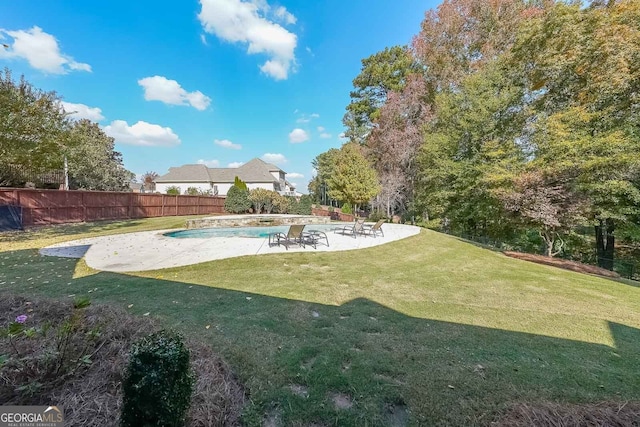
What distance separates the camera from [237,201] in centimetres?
2356

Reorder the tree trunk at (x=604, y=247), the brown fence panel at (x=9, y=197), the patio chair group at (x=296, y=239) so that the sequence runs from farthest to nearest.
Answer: the tree trunk at (x=604, y=247), the brown fence panel at (x=9, y=197), the patio chair group at (x=296, y=239)

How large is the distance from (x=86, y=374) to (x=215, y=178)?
42.4 metres

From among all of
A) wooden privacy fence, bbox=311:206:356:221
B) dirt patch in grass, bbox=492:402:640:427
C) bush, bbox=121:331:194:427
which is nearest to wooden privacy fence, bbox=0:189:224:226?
wooden privacy fence, bbox=311:206:356:221

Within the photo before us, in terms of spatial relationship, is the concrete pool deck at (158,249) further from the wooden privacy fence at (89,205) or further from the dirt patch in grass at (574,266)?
the wooden privacy fence at (89,205)

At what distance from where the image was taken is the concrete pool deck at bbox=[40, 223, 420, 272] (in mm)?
6582

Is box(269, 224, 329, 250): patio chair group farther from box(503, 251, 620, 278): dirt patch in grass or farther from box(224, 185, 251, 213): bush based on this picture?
box(224, 185, 251, 213): bush

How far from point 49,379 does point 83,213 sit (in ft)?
58.5

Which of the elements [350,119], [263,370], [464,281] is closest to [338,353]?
[263,370]

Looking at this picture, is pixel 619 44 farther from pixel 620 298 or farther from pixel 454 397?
pixel 454 397

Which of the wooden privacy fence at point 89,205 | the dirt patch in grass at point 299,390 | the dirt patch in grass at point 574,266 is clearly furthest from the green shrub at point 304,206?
the dirt patch in grass at point 299,390

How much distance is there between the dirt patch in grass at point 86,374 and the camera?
1.78 metres

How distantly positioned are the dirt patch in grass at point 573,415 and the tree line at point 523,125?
31.8 ft

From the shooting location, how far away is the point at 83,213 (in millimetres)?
15383

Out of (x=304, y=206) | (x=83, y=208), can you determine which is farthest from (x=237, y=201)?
(x=83, y=208)
